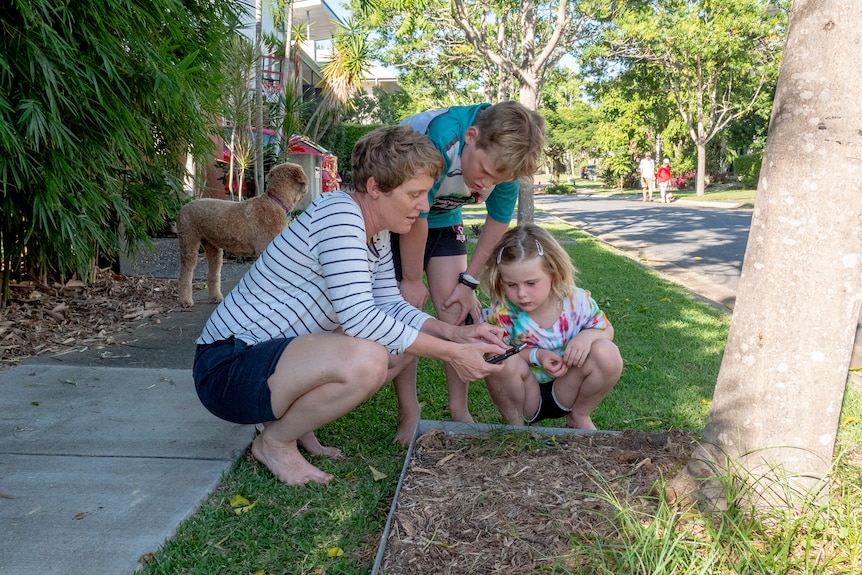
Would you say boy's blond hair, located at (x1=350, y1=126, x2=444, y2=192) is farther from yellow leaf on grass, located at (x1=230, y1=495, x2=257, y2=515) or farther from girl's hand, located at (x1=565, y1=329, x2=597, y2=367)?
yellow leaf on grass, located at (x1=230, y1=495, x2=257, y2=515)

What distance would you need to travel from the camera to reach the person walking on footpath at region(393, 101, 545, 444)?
9.61 ft

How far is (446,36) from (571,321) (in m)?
14.6

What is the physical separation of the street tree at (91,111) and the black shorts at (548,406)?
9.72ft

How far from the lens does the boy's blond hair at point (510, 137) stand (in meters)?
2.89

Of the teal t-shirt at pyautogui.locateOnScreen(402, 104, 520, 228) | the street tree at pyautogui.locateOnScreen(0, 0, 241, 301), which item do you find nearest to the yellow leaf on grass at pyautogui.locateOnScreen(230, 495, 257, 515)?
the teal t-shirt at pyautogui.locateOnScreen(402, 104, 520, 228)

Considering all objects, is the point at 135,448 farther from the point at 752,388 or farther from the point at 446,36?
the point at 446,36

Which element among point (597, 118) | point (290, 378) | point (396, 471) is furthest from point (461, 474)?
point (597, 118)

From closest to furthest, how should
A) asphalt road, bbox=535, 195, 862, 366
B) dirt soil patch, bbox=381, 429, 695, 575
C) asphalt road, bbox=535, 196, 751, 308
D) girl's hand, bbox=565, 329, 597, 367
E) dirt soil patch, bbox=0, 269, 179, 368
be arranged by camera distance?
1. dirt soil patch, bbox=381, 429, 695, 575
2. girl's hand, bbox=565, 329, 597, 367
3. dirt soil patch, bbox=0, 269, 179, 368
4. asphalt road, bbox=535, 195, 862, 366
5. asphalt road, bbox=535, 196, 751, 308

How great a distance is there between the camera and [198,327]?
564 centimetres

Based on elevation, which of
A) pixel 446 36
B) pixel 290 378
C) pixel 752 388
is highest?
pixel 446 36

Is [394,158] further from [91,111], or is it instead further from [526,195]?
[526,195]

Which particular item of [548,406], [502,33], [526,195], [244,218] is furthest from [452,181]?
[502,33]

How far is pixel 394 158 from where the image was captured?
8.72ft

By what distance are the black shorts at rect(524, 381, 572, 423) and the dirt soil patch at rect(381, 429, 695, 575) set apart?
0.32 metres
